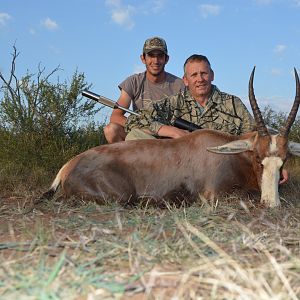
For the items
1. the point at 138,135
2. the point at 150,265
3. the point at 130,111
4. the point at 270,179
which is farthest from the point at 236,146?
the point at 150,265

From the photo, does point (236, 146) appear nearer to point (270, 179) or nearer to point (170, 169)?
point (270, 179)

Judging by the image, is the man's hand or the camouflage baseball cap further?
the camouflage baseball cap

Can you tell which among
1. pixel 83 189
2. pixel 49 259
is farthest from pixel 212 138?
pixel 49 259

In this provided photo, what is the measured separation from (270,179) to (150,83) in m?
3.03

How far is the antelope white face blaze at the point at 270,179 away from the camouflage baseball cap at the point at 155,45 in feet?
9.45

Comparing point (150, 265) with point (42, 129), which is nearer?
point (150, 265)

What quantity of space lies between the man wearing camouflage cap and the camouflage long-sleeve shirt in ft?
3.23

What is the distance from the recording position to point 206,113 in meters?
5.95

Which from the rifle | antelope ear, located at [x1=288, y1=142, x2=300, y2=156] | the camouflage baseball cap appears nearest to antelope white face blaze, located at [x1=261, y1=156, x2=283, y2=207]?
antelope ear, located at [x1=288, y1=142, x2=300, y2=156]

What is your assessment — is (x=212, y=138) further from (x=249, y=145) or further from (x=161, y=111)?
(x=161, y=111)

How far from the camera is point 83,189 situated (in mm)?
4996

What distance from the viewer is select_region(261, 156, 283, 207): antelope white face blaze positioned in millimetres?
4484

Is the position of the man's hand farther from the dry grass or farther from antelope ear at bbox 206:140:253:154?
the dry grass

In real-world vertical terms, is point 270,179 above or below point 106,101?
below
